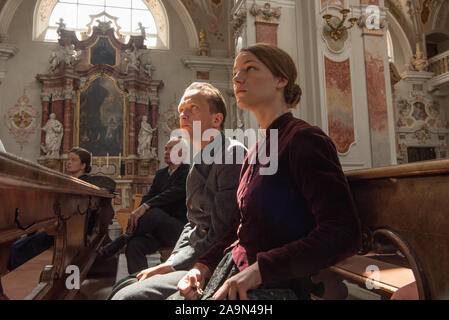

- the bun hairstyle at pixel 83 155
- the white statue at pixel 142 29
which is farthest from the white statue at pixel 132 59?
the bun hairstyle at pixel 83 155

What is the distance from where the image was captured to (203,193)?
1314mm

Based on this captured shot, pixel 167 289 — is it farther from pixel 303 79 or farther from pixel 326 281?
pixel 303 79

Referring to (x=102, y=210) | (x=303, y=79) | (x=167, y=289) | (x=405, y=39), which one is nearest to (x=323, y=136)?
(x=167, y=289)

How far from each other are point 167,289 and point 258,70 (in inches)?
30.2

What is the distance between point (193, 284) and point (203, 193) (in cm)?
38

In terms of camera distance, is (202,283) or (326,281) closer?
(202,283)

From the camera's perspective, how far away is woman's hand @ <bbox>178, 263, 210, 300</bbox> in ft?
3.28

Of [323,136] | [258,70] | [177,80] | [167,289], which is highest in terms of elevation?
[177,80]

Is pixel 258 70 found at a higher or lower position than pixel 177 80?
lower

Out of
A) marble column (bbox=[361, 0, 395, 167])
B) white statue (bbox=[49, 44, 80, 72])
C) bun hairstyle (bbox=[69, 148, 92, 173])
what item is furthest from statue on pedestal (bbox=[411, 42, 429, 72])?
bun hairstyle (bbox=[69, 148, 92, 173])

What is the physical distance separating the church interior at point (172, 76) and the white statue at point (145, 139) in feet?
0.14

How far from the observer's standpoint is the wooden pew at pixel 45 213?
897 millimetres

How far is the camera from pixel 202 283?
3.53 ft

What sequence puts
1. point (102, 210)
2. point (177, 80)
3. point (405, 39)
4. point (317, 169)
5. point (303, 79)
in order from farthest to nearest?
1. point (405, 39)
2. point (177, 80)
3. point (303, 79)
4. point (102, 210)
5. point (317, 169)
